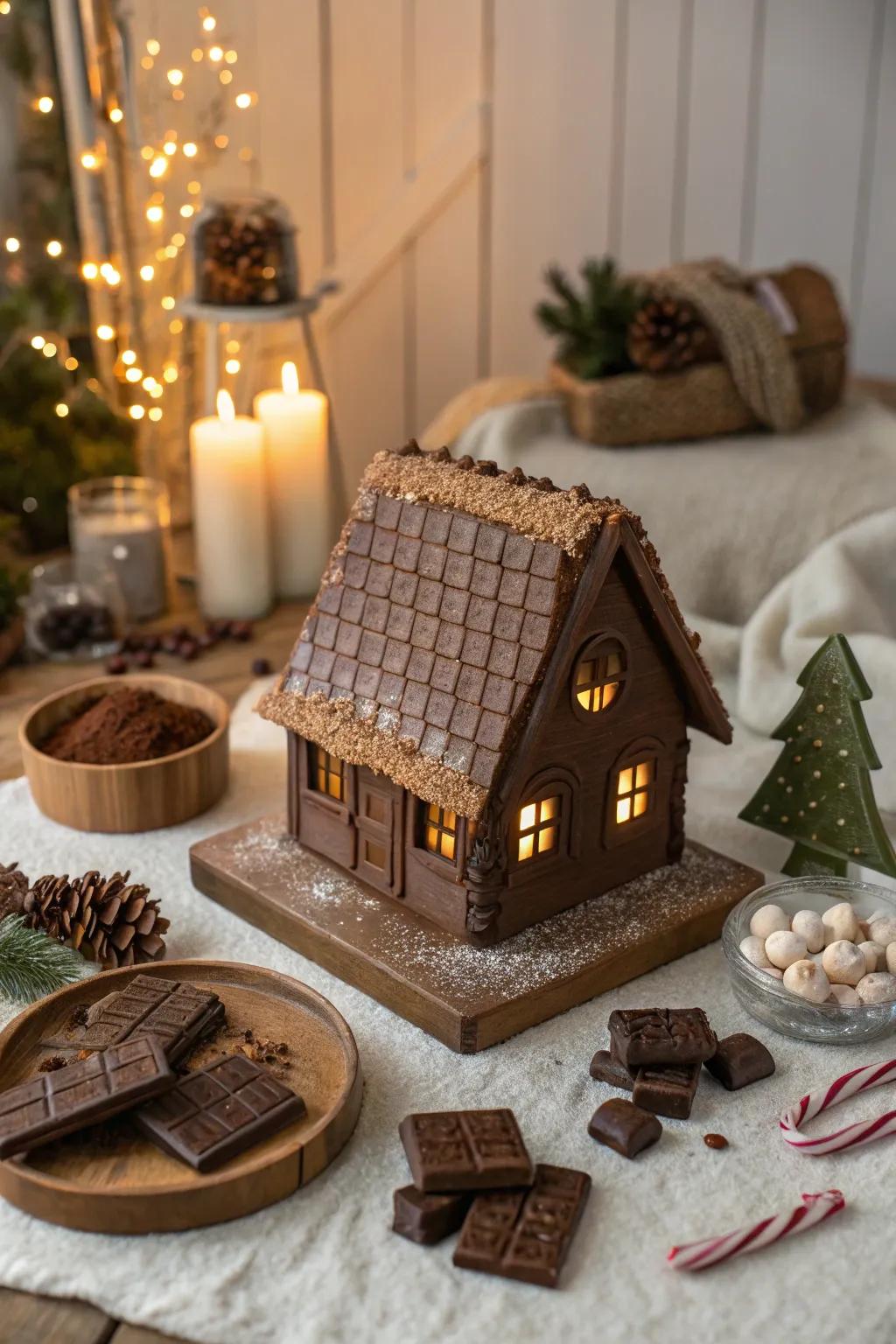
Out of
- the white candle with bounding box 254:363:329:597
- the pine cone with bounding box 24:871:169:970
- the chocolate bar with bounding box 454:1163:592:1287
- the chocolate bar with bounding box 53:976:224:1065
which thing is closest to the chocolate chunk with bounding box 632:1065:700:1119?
the chocolate bar with bounding box 454:1163:592:1287

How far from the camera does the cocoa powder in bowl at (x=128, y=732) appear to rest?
1.59 metres

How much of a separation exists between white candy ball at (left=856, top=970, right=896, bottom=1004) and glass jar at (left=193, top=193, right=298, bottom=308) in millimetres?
1330

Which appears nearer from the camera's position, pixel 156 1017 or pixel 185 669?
pixel 156 1017

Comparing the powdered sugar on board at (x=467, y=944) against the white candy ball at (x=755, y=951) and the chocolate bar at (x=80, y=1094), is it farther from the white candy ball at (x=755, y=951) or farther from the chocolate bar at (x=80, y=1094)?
the chocolate bar at (x=80, y=1094)

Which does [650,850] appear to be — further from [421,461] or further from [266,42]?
[266,42]

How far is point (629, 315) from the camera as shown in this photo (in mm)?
2119

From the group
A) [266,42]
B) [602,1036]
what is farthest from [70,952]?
[266,42]

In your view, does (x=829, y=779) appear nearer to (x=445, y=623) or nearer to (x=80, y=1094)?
(x=445, y=623)

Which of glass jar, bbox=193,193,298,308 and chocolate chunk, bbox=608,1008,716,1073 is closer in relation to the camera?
chocolate chunk, bbox=608,1008,716,1073

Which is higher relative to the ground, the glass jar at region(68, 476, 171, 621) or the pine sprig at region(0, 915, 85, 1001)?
the glass jar at region(68, 476, 171, 621)

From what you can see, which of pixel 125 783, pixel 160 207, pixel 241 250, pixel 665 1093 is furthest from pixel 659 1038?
pixel 160 207

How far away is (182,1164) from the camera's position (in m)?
1.08

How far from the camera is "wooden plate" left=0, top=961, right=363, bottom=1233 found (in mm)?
1031

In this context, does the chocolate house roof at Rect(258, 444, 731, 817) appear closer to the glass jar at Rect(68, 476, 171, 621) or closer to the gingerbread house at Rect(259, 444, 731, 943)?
the gingerbread house at Rect(259, 444, 731, 943)
